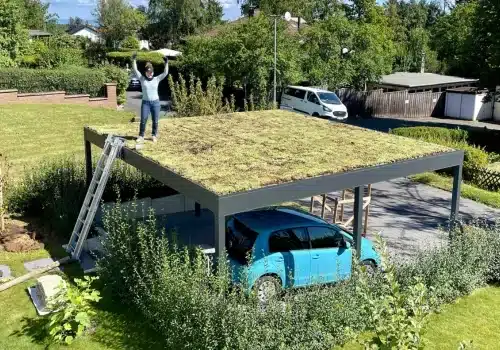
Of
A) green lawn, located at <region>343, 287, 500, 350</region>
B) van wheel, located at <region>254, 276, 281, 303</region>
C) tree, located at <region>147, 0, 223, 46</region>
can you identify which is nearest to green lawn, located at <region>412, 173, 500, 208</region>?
green lawn, located at <region>343, 287, 500, 350</region>

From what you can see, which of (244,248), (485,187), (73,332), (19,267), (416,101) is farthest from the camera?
(416,101)

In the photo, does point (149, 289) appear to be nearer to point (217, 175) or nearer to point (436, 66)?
point (217, 175)

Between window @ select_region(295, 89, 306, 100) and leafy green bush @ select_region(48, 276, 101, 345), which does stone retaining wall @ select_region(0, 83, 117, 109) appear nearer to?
window @ select_region(295, 89, 306, 100)

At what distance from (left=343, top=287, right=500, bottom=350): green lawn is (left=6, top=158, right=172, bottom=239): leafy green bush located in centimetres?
727

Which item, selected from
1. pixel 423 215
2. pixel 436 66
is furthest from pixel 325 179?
pixel 436 66

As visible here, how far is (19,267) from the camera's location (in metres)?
10.5

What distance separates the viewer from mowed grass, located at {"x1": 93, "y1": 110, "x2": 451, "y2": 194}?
8273 millimetres

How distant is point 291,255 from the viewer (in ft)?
29.8

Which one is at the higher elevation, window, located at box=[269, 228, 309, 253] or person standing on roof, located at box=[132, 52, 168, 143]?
person standing on roof, located at box=[132, 52, 168, 143]

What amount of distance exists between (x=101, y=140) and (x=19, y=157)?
9438 millimetres

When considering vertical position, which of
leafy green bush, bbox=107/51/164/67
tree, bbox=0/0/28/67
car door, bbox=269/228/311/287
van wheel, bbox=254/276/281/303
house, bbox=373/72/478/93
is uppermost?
tree, bbox=0/0/28/67

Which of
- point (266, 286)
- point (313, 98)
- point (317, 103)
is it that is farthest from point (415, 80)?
point (266, 286)

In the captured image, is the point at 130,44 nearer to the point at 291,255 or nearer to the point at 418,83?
the point at 418,83

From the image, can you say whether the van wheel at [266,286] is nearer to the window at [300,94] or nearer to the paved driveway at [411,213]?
the paved driveway at [411,213]
